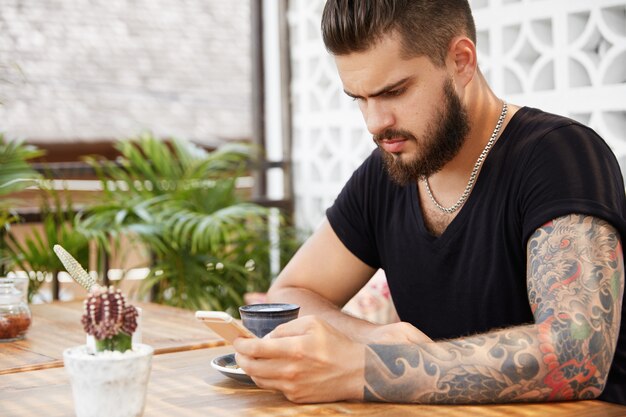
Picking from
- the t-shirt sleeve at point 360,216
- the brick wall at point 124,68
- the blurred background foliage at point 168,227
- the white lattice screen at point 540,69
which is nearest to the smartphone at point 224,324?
the t-shirt sleeve at point 360,216

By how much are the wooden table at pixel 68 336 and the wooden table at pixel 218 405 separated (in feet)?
0.56

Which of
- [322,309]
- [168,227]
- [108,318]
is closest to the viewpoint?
[108,318]

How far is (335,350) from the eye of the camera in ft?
5.17

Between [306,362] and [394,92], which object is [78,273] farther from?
[394,92]

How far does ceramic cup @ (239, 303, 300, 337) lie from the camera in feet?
5.54

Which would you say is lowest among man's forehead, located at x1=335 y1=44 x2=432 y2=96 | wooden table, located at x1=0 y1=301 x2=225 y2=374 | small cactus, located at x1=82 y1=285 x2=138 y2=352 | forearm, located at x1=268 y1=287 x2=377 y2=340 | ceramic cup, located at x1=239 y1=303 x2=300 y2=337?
wooden table, located at x1=0 y1=301 x2=225 y2=374

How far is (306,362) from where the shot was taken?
1.55 meters

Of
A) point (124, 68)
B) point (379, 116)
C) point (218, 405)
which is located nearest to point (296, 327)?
point (218, 405)

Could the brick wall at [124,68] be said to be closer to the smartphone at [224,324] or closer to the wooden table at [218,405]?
the wooden table at [218,405]

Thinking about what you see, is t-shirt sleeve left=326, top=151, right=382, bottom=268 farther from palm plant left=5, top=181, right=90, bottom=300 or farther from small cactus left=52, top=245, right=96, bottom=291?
palm plant left=5, top=181, right=90, bottom=300

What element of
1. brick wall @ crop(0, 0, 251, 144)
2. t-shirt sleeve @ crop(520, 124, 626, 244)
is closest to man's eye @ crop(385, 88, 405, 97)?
t-shirt sleeve @ crop(520, 124, 626, 244)

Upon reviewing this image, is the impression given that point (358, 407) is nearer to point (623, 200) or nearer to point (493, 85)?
point (623, 200)

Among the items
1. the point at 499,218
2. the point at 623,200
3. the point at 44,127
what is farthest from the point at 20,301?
the point at 44,127

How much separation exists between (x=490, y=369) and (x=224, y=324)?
→ 433 millimetres
